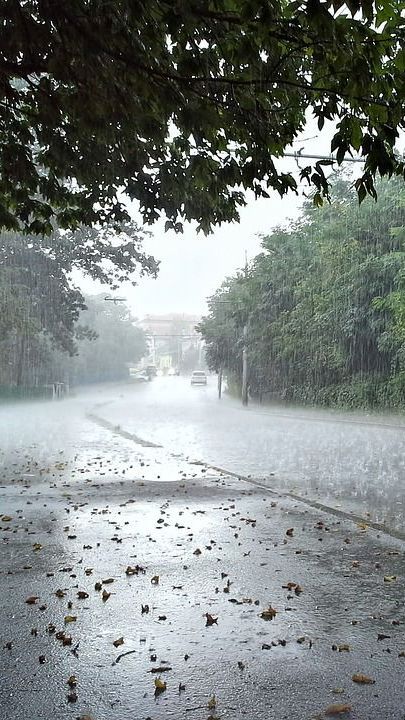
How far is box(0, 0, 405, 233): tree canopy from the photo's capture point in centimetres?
410

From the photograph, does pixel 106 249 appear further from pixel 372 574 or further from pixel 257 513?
pixel 372 574

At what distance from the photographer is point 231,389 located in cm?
5591

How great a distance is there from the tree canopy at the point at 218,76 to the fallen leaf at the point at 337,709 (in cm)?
317

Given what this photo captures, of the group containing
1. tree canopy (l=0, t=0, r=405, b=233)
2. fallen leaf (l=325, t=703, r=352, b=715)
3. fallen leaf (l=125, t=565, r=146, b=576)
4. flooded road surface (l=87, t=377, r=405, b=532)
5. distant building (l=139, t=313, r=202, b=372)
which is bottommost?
flooded road surface (l=87, t=377, r=405, b=532)

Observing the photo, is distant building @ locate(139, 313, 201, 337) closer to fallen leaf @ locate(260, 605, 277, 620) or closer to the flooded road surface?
the flooded road surface

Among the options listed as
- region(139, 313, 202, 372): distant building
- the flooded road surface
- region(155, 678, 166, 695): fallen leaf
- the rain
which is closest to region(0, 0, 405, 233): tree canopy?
the rain

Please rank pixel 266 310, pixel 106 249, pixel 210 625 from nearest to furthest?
pixel 210 625
pixel 106 249
pixel 266 310

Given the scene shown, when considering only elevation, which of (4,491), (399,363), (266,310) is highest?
(266,310)

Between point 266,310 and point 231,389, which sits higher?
point 266,310

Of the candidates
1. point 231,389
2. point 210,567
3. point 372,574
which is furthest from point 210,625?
point 231,389

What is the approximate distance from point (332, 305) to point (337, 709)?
29228 mm

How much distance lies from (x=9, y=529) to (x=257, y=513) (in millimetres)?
2979

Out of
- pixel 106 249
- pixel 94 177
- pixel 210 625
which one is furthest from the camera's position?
pixel 106 249

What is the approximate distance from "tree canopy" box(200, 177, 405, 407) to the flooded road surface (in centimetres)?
353
